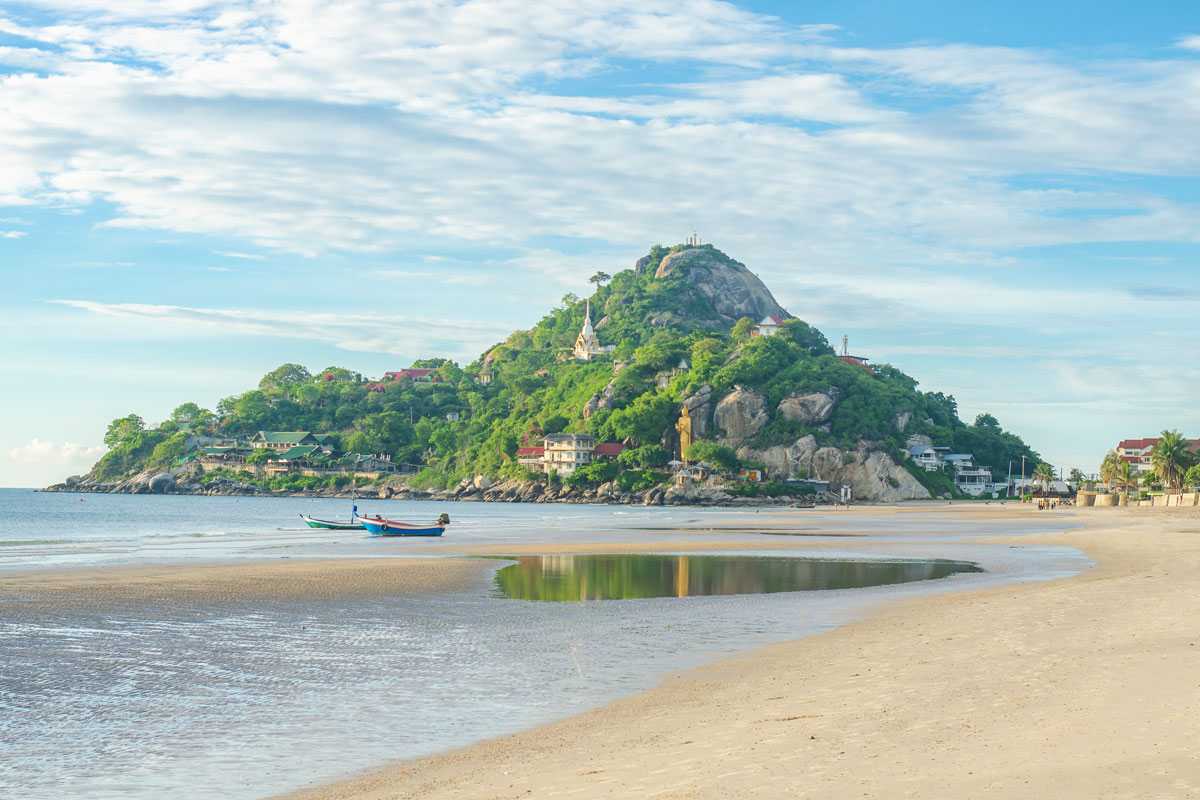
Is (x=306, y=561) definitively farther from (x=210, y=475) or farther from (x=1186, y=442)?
(x=210, y=475)

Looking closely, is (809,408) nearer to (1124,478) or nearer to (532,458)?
(1124,478)

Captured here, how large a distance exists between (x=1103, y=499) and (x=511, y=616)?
97713 millimetres

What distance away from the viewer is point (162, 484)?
588 feet

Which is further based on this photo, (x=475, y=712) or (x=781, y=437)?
(x=781, y=437)

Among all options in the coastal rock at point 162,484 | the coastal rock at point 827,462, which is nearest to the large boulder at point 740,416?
the coastal rock at point 827,462

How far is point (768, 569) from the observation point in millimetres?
32625

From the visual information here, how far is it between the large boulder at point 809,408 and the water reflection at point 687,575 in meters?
111

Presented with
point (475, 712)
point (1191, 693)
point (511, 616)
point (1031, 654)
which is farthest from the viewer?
point (511, 616)

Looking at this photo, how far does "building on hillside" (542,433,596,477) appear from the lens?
15312 centimetres

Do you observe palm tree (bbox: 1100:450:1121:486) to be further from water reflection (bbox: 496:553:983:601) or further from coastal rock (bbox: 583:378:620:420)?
water reflection (bbox: 496:553:983:601)

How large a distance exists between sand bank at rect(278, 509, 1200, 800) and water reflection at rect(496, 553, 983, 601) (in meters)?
9.74

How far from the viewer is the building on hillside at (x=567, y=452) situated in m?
153

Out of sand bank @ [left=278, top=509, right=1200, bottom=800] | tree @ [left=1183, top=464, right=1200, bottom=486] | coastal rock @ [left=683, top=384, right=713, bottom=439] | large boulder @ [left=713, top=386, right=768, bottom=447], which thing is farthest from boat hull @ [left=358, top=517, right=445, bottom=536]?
coastal rock @ [left=683, top=384, right=713, bottom=439]

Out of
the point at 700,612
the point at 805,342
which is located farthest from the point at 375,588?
the point at 805,342
